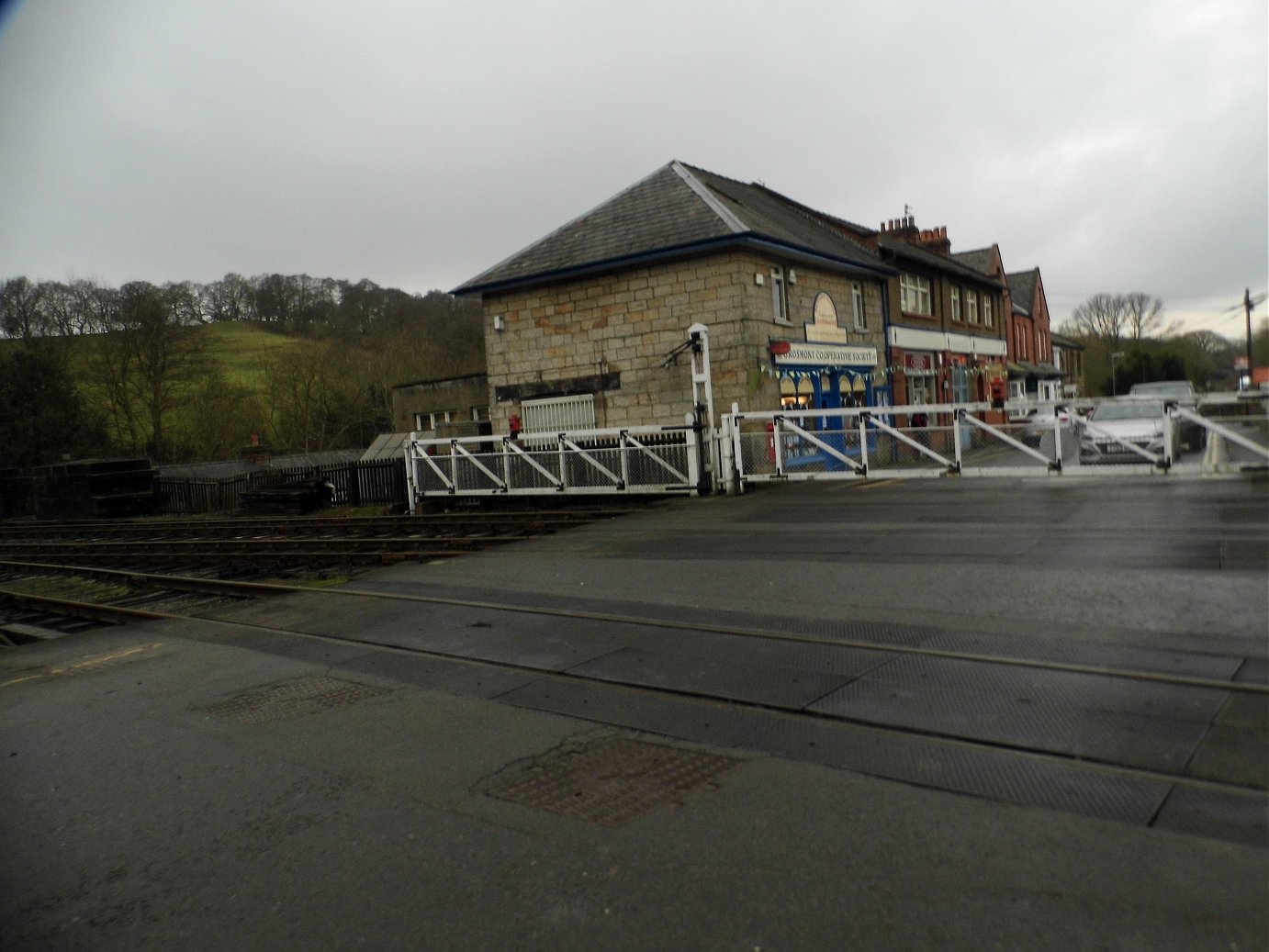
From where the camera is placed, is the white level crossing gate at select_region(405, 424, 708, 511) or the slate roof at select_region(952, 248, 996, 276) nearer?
the white level crossing gate at select_region(405, 424, 708, 511)

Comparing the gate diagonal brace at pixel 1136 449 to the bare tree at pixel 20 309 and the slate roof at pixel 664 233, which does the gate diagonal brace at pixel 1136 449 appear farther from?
the bare tree at pixel 20 309

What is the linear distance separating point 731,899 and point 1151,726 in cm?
259

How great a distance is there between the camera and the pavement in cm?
344

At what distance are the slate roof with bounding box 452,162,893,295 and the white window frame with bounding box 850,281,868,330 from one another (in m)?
0.68

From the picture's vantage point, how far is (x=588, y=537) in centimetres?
1416

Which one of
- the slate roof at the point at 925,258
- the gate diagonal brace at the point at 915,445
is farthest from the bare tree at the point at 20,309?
the gate diagonal brace at the point at 915,445

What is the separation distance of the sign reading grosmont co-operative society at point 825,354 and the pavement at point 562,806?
1325 centimetres

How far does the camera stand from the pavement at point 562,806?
344cm

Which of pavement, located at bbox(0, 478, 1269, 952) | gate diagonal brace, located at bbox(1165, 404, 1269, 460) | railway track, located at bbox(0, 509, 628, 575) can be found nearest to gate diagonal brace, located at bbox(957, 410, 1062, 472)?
gate diagonal brace, located at bbox(1165, 404, 1269, 460)

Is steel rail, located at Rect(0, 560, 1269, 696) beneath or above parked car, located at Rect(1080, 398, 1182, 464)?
beneath

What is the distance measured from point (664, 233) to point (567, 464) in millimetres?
6760

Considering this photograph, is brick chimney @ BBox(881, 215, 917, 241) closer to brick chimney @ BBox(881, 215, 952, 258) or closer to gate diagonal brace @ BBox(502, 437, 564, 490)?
brick chimney @ BBox(881, 215, 952, 258)

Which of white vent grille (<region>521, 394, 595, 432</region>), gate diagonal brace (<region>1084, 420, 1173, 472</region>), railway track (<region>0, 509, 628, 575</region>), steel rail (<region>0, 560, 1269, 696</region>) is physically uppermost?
white vent grille (<region>521, 394, 595, 432</region>)

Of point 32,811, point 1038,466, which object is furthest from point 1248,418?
point 32,811
